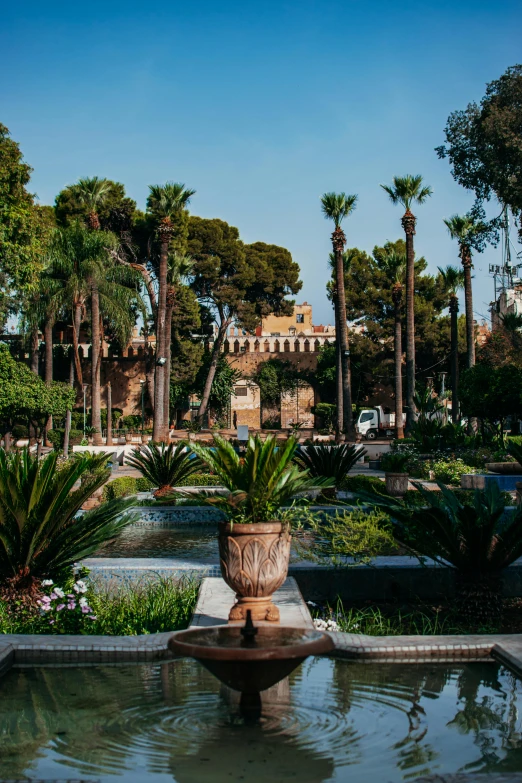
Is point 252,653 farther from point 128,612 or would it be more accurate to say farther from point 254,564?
point 128,612

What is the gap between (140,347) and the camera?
5141cm

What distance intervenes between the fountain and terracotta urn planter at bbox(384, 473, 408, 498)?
10.6 meters

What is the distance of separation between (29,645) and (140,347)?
47.0 meters

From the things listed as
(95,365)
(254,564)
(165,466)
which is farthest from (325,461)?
(95,365)

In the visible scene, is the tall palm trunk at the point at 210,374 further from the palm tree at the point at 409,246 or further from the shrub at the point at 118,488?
the shrub at the point at 118,488

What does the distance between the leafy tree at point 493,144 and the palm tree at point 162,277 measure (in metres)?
9.46

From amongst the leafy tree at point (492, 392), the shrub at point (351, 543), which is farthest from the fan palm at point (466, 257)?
the shrub at point (351, 543)

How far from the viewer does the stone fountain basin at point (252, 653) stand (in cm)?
370

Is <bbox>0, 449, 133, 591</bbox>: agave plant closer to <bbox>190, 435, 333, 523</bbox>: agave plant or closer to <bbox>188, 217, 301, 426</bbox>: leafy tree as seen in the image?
<bbox>190, 435, 333, 523</bbox>: agave plant

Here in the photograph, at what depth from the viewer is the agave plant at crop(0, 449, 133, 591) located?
626 cm

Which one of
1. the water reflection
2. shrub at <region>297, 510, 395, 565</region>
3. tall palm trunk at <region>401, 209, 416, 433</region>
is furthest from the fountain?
tall palm trunk at <region>401, 209, 416, 433</region>

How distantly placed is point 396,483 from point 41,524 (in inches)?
362

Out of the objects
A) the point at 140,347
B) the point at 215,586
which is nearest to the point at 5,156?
the point at 215,586

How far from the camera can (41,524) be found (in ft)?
20.5
